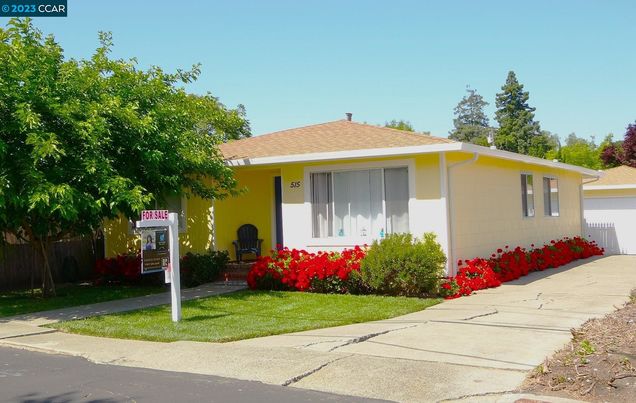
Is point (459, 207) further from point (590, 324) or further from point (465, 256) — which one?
point (590, 324)

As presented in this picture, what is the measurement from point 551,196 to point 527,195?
92.6 inches

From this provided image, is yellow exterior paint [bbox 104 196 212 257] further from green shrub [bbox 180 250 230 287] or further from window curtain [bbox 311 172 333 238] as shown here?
window curtain [bbox 311 172 333 238]

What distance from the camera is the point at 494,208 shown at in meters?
16.2

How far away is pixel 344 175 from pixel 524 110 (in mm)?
48455

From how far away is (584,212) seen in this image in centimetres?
2420

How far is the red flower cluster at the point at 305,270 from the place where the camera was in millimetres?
13398

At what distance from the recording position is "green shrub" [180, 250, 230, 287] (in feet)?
50.2

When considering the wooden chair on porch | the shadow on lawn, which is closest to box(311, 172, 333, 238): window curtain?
the wooden chair on porch

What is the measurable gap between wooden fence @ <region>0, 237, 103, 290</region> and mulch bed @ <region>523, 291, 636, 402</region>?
12.8 metres

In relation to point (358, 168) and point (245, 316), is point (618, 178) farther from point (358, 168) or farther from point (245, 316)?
point (245, 316)

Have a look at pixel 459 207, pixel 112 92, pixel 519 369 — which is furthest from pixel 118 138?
pixel 519 369

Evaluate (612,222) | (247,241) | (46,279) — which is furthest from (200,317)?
(612,222)

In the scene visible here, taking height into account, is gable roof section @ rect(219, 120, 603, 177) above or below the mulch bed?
above

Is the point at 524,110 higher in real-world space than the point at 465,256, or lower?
higher
